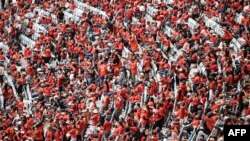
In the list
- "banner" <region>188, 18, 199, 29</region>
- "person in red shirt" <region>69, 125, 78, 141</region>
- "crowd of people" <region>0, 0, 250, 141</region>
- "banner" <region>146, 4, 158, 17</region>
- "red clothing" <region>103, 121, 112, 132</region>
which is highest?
"banner" <region>146, 4, 158, 17</region>

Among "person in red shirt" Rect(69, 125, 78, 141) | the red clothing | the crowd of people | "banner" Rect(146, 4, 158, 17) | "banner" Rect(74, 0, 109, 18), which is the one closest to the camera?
the crowd of people

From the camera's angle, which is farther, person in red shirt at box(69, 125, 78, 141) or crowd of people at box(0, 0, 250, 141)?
person in red shirt at box(69, 125, 78, 141)

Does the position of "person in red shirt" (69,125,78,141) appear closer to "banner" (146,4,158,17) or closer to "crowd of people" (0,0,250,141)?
"crowd of people" (0,0,250,141)

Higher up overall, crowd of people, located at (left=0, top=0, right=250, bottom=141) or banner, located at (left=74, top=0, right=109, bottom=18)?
banner, located at (left=74, top=0, right=109, bottom=18)

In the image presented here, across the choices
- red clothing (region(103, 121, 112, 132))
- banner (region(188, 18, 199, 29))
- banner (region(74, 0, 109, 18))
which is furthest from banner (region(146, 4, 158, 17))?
red clothing (region(103, 121, 112, 132))

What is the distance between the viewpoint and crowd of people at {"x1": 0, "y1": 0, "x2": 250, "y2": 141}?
18438 mm

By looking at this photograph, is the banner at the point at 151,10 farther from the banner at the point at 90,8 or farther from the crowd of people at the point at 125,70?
the banner at the point at 90,8

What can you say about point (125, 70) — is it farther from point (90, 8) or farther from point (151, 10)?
point (90, 8)

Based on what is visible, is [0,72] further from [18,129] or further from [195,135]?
[195,135]

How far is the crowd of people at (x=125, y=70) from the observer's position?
1844cm

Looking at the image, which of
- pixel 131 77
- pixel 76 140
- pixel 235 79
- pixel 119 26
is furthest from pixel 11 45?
pixel 235 79

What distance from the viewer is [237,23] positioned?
23.3 m

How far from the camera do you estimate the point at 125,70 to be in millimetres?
23203

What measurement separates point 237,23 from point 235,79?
4648 millimetres
